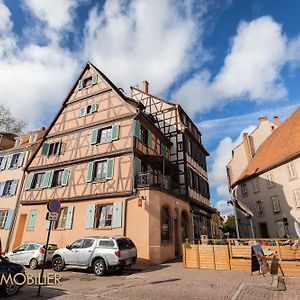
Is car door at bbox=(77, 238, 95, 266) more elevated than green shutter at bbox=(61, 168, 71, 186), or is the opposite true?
green shutter at bbox=(61, 168, 71, 186)

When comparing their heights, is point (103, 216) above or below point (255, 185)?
below

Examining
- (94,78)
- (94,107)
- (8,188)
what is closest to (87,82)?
(94,78)

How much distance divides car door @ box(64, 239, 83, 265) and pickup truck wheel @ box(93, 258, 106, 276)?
1224 mm

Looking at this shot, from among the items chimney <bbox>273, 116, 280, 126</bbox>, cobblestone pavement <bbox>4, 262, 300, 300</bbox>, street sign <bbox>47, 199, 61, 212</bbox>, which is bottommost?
cobblestone pavement <bbox>4, 262, 300, 300</bbox>

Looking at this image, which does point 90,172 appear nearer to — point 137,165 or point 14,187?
point 137,165

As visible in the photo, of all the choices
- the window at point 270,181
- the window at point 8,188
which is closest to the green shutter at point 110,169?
the window at point 8,188

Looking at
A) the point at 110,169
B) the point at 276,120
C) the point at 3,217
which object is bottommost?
the point at 3,217

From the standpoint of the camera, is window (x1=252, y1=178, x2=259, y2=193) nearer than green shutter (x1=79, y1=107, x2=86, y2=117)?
No

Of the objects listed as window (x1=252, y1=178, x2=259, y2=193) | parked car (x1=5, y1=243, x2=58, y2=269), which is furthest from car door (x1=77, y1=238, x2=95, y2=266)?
window (x1=252, y1=178, x2=259, y2=193)

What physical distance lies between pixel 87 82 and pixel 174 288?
18.0m

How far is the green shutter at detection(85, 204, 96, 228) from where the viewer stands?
1510 cm

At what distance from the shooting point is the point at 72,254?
11.4m

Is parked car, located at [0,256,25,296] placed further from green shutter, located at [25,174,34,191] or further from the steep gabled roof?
the steep gabled roof

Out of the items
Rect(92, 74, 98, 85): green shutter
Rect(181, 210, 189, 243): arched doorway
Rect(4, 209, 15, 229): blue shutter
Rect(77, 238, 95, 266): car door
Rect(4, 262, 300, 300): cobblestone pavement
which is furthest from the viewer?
Rect(92, 74, 98, 85): green shutter
